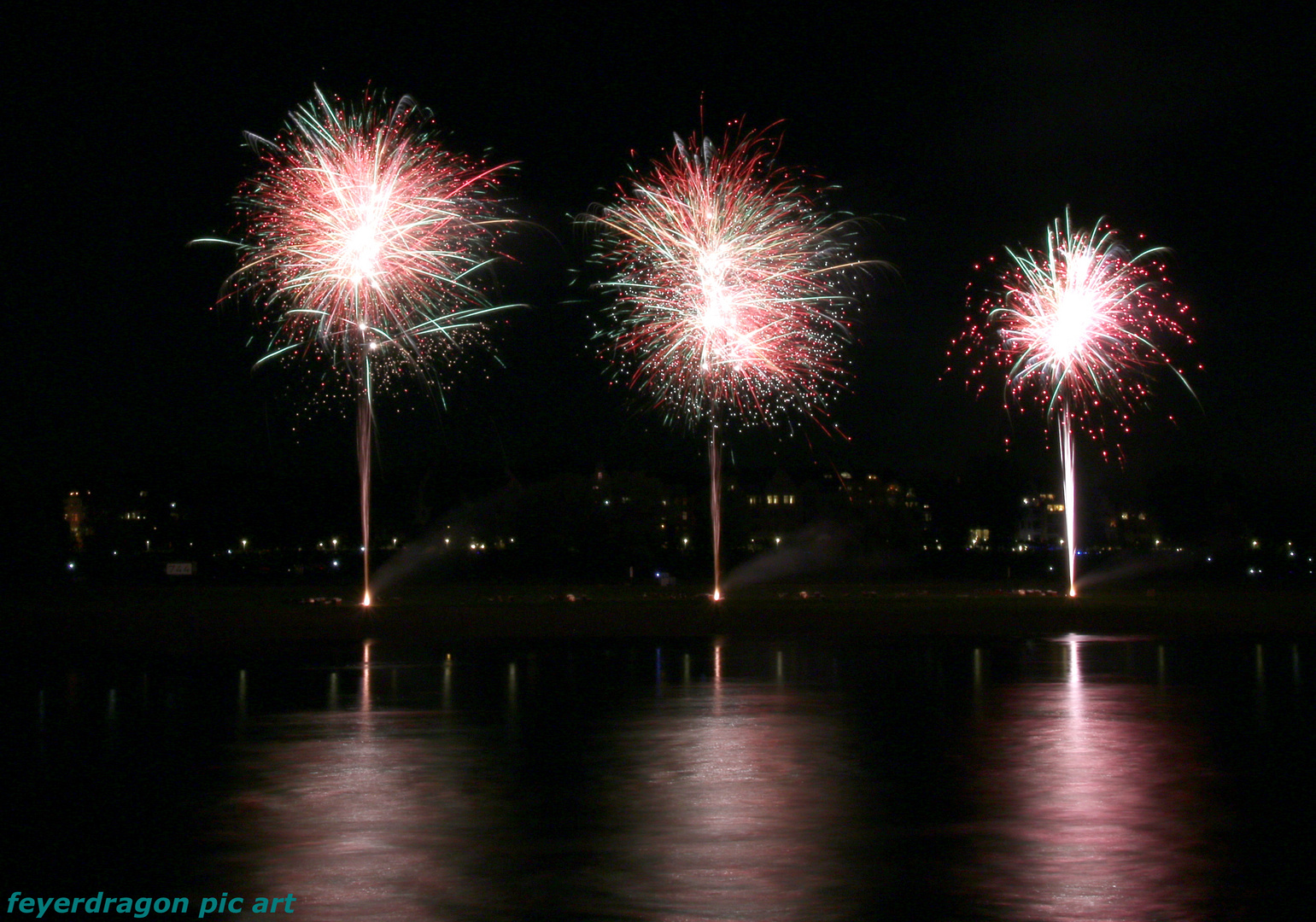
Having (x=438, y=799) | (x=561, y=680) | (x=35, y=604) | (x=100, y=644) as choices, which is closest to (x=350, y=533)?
(x=35, y=604)

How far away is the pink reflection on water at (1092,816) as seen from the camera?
260 inches

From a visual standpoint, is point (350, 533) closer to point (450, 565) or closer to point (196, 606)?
point (450, 565)

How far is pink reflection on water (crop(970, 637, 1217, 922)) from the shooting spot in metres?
6.61

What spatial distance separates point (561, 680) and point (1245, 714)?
27.2ft

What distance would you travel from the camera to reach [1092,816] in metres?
8.55

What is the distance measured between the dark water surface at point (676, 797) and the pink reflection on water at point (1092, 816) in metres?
0.03

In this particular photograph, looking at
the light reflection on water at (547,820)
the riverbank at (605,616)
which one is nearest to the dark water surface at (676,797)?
the light reflection on water at (547,820)

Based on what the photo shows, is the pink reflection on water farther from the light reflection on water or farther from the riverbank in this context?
the riverbank

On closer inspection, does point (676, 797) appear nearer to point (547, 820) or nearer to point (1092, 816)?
point (547, 820)

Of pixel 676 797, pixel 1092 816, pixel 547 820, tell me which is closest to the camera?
pixel 547 820

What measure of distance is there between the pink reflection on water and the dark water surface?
0.11ft

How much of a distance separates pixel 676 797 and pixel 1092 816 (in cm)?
277

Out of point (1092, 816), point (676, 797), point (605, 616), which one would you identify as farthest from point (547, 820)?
point (605, 616)

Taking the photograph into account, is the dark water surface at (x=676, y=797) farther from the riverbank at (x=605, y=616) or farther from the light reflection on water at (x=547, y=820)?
the riverbank at (x=605, y=616)
